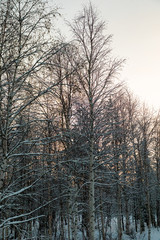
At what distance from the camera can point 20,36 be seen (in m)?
4.42

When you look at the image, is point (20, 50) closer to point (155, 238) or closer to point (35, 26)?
point (35, 26)

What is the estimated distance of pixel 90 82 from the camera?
8.80m

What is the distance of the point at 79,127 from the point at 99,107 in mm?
1231

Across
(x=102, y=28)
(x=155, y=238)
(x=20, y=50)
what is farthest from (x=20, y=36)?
(x=155, y=238)

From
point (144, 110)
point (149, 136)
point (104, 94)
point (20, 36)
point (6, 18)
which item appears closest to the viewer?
point (6, 18)

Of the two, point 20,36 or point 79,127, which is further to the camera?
point 79,127

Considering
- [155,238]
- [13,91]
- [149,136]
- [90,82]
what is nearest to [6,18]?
[13,91]

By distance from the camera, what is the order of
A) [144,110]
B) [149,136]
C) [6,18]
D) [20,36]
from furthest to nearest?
[144,110] < [149,136] < [20,36] < [6,18]

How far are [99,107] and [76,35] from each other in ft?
11.1

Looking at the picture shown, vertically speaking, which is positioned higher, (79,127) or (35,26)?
(35,26)

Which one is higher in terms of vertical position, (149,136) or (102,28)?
(102,28)

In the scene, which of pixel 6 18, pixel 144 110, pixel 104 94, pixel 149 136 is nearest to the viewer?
pixel 6 18

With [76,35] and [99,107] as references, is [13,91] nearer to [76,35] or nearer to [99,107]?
[99,107]

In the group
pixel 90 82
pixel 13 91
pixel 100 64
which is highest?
pixel 100 64
